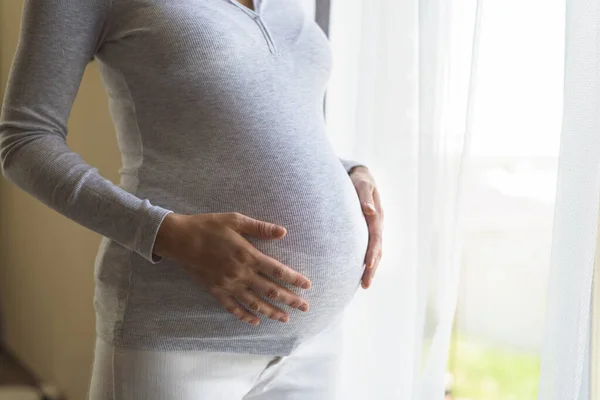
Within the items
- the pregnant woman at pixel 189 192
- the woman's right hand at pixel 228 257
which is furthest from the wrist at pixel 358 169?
the woman's right hand at pixel 228 257

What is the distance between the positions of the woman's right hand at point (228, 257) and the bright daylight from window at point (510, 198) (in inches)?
13.9

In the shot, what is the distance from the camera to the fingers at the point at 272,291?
90cm

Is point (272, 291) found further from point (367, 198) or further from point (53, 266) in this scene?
point (53, 266)

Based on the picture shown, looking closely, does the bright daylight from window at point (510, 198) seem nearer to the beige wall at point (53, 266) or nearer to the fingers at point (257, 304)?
the fingers at point (257, 304)

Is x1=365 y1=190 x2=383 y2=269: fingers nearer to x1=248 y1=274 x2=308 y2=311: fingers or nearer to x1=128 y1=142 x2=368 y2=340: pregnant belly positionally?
x1=128 y1=142 x2=368 y2=340: pregnant belly

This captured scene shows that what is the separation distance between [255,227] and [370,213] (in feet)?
0.85

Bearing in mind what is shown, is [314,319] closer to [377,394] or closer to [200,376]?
[200,376]

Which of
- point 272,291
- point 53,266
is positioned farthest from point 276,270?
point 53,266

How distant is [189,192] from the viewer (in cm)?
95

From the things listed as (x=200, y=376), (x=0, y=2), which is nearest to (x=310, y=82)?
(x=200, y=376)

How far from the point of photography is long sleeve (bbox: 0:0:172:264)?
89cm

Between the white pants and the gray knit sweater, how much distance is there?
0.06 feet

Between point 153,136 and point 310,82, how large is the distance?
9.8 inches

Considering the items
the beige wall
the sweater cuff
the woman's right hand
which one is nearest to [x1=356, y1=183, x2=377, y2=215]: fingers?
the woman's right hand
